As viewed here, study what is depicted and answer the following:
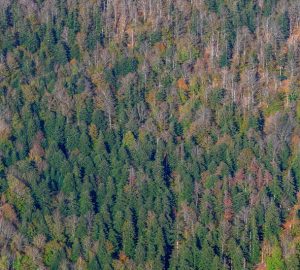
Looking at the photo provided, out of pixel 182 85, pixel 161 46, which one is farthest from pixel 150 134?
pixel 161 46

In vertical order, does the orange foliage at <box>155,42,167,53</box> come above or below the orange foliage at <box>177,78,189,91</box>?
above

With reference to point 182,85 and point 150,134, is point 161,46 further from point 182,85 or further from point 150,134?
point 150,134

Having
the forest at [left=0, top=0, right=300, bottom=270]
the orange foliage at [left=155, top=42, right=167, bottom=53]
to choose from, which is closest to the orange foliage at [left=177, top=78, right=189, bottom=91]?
the forest at [left=0, top=0, right=300, bottom=270]

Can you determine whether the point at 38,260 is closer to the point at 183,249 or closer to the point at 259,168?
the point at 183,249

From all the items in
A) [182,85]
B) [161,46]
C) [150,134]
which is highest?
[161,46]

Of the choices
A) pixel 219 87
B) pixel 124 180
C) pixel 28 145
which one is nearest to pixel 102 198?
pixel 124 180

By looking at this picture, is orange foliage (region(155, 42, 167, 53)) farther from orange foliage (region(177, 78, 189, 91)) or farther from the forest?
orange foliage (region(177, 78, 189, 91))

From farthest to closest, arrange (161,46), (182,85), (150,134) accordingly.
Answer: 1. (161,46)
2. (182,85)
3. (150,134)

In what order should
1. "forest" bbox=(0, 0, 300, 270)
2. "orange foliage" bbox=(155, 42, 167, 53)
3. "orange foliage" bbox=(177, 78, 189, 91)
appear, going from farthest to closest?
1. "orange foliage" bbox=(155, 42, 167, 53)
2. "orange foliage" bbox=(177, 78, 189, 91)
3. "forest" bbox=(0, 0, 300, 270)

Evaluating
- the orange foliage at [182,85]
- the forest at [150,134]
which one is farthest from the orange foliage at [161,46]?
the orange foliage at [182,85]
